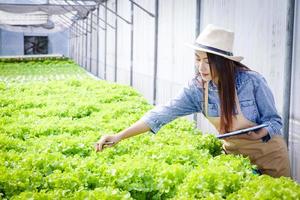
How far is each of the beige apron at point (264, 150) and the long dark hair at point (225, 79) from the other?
0.31ft

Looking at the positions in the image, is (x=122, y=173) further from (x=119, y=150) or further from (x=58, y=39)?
(x=58, y=39)

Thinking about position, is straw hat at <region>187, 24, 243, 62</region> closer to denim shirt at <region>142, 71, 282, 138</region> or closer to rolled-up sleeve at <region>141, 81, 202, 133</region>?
denim shirt at <region>142, 71, 282, 138</region>

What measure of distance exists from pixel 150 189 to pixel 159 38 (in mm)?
7995

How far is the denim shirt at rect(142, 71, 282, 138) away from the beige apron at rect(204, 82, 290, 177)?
0.22 feet

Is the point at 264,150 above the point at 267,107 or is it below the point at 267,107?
below

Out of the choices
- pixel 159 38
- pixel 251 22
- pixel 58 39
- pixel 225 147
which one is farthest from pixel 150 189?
pixel 58 39

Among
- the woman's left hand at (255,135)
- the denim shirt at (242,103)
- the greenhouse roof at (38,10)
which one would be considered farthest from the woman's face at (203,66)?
the greenhouse roof at (38,10)

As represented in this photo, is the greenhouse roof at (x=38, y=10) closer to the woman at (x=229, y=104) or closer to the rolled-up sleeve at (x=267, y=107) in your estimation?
the woman at (x=229, y=104)

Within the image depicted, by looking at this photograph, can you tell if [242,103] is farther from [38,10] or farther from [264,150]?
[38,10]

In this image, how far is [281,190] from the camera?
344 centimetres

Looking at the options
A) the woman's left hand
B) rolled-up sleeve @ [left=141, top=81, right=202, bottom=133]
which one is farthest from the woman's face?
the woman's left hand

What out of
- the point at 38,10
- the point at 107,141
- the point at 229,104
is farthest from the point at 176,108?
the point at 38,10

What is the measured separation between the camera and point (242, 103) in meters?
4.62

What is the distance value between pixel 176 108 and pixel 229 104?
2.20 feet
